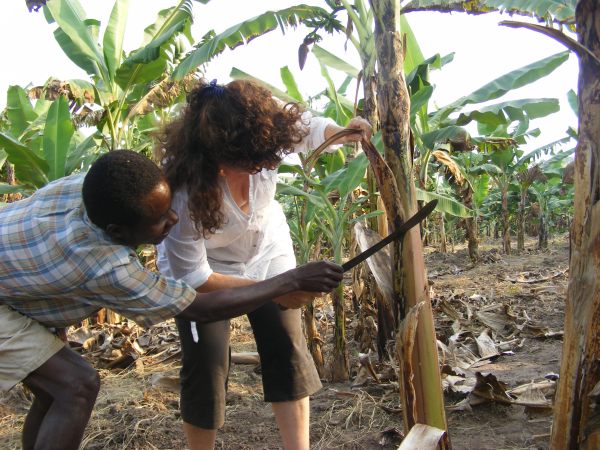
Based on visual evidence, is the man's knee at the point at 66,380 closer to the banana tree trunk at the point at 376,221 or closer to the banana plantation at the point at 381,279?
the banana plantation at the point at 381,279

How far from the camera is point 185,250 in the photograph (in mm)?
2014

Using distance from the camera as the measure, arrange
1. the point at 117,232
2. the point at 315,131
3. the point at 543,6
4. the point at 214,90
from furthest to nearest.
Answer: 1. the point at 543,6
2. the point at 315,131
3. the point at 214,90
4. the point at 117,232

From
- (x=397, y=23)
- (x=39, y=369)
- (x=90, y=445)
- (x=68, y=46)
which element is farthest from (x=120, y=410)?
(x=68, y=46)

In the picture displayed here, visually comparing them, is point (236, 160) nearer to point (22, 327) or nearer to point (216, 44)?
point (22, 327)

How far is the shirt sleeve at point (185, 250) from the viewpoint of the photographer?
1.97 metres

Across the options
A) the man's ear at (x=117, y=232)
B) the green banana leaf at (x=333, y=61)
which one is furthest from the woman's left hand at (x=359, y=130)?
the green banana leaf at (x=333, y=61)

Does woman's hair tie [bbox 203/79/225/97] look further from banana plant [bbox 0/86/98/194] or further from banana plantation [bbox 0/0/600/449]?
banana plant [bbox 0/86/98/194]

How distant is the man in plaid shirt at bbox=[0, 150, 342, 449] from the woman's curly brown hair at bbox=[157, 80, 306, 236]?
0.67 ft

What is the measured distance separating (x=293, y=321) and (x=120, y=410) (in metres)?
1.71

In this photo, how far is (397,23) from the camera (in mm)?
1890

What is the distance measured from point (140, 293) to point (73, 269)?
8.6 inches

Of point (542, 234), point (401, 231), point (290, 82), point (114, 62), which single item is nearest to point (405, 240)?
point (401, 231)

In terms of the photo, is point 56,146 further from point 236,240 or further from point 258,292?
point 258,292

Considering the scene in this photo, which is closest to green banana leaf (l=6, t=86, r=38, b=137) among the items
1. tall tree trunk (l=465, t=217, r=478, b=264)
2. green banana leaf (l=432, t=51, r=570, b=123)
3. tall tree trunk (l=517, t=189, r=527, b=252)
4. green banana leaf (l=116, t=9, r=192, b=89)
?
green banana leaf (l=116, t=9, r=192, b=89)
